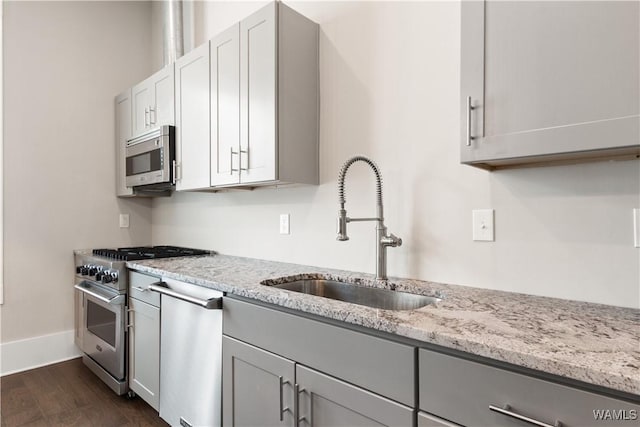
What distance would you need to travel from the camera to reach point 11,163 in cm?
275

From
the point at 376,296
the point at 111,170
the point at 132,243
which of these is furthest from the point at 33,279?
the point at 376,296

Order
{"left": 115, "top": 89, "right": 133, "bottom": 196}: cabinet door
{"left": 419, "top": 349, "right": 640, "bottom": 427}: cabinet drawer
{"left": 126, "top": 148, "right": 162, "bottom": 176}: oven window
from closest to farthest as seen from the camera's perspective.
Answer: {"left": 419, "top": 349, "right": 640, "bottom": 427}: cabinet drawer, {"left": 126, "top": 148, "right": 162, "bottom": 176}: oven window, {"left": 115, "top": 89, "right": 133, "bottom": 196}: cabinet door

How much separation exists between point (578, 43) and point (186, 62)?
2.20m

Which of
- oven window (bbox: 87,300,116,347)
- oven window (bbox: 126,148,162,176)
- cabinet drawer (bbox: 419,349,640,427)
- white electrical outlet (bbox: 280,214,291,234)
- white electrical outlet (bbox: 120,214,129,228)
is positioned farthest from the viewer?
white electrical outlet (bbox: 120,214,129,228)

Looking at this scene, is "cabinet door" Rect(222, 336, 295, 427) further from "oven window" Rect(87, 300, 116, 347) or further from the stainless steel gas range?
"oven window" Rect(87, 300, 116, 347)

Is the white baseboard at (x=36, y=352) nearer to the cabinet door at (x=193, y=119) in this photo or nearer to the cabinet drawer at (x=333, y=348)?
the cabinet door at (x=193, y=119)

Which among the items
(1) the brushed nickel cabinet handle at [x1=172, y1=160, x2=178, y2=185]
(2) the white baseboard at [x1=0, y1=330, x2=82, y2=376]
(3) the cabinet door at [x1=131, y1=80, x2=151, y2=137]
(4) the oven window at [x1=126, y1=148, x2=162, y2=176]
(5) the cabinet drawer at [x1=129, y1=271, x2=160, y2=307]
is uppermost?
(3) the cabinet door at [x1=131, y1=80, x2=151, y2=137]

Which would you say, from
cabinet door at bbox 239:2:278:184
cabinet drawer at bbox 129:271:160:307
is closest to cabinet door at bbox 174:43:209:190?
cabinet door at bbox 239:2:278:184

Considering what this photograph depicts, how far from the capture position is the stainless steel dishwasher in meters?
1.63

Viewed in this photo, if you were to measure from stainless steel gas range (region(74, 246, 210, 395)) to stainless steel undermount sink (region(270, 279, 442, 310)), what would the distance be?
3.95 ft

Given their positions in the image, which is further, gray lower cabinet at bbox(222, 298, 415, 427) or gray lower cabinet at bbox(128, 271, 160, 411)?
gray lower cabinet at bbox(128, 271, 160, 411)

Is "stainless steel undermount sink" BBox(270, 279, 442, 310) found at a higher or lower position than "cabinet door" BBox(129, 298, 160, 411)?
higher

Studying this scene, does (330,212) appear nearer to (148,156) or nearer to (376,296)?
(376,296)

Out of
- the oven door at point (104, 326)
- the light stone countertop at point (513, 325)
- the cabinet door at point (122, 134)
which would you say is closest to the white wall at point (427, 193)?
the light stone countertop at point (513, 325)
